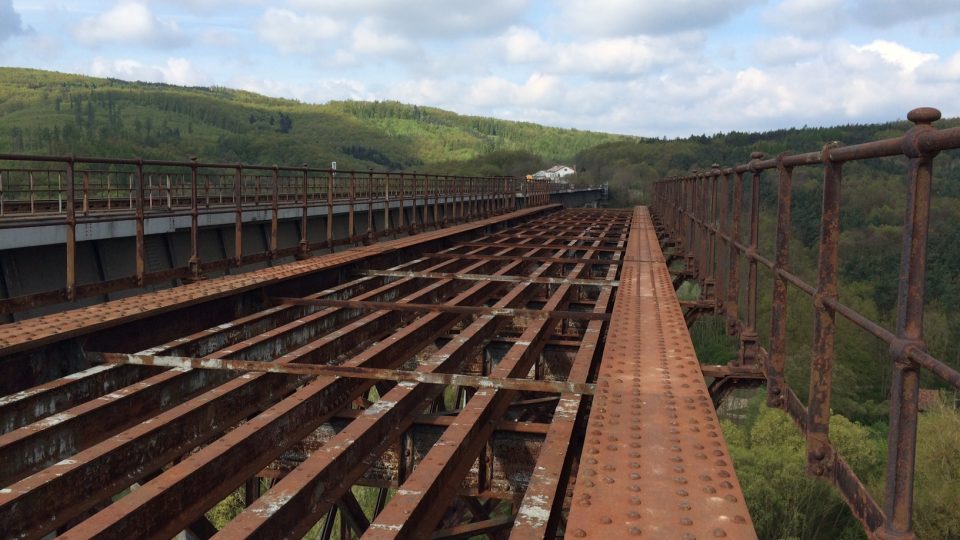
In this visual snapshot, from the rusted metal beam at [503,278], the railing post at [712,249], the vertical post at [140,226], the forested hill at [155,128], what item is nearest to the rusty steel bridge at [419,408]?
the vertical post at [140,226]

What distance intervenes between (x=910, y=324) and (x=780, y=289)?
2.42m

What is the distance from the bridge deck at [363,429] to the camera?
261cm

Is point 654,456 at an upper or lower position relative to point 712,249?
lower

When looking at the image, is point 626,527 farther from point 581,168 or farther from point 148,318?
point 581,168

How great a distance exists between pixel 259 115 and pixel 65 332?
205625mm

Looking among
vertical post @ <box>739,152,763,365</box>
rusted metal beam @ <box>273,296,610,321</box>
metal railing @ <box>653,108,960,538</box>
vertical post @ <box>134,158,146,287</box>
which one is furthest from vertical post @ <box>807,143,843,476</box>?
vertical post @ <box>134,158,146,287</box>

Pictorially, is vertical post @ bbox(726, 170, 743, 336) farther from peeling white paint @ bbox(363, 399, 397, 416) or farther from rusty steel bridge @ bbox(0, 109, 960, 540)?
peeling white paint @ bbox(363, 399, 397, 416)

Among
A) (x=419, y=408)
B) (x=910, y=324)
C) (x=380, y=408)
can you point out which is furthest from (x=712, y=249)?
(x=910, y=324)

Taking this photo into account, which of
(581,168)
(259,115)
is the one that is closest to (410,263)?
(581,168)

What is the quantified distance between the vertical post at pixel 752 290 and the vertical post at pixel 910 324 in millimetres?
3242

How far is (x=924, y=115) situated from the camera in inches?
92.0

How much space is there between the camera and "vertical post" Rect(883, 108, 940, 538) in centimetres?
231

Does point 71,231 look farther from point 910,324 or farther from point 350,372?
point 910,324

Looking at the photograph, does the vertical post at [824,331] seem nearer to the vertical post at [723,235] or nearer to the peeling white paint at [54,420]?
the peeling white paint at [54,420]
